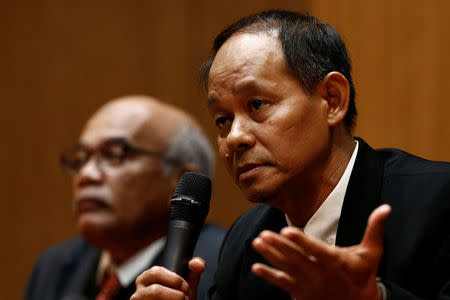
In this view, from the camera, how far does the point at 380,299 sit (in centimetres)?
110

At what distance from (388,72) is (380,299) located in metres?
1.04

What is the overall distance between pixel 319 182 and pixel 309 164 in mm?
65

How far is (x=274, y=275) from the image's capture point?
1052 mm

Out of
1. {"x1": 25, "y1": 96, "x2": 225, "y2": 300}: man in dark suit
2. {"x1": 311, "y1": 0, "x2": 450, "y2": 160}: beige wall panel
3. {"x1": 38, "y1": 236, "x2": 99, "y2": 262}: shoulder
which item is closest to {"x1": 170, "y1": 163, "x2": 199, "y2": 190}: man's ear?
{"x1": 25, "y1": 96, "x2": 225, "y2": 300}: man in dark suit

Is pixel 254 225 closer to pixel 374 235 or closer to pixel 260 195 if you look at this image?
pixel 260 195

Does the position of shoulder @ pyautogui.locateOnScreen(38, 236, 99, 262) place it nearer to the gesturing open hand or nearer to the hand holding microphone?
the hand holding microphone

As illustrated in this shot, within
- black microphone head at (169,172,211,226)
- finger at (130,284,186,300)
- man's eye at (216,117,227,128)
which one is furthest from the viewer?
man's eye at (216,117,227,128)

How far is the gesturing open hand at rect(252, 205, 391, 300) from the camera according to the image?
1.03 m

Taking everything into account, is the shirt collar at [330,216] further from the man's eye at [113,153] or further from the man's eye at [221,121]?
the man's eye at [113,153]

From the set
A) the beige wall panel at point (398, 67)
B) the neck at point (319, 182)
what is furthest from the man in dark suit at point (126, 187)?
the neck at point (319, 182)

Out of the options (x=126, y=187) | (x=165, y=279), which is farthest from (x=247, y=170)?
(x=126, y=187)

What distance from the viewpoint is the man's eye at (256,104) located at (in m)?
1.36

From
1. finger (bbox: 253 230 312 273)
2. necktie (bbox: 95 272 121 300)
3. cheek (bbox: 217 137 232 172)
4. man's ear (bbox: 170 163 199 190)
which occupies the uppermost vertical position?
cheek (bbox: 217 137 232 172)

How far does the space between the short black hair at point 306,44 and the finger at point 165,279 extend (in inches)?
18.8
